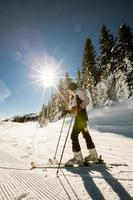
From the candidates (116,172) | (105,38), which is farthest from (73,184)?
(105,38)

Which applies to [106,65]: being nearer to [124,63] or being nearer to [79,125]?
[124,63]

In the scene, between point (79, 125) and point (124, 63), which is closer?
point (79, 125)

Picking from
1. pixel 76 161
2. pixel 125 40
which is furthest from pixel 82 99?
pixel 125 40

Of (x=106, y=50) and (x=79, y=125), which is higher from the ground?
(x=106, y=50)

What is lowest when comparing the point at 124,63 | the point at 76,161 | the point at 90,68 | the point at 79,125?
the point at 76,161

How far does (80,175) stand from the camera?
14.8ft

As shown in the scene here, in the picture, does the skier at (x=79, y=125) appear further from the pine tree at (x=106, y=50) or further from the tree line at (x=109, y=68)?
the pine tree at (x=106, y=50)

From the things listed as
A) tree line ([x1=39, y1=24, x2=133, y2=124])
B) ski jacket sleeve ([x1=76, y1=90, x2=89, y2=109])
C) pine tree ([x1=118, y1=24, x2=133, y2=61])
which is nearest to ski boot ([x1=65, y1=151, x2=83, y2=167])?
ski jacket sleeve ([x1=76, y1=90, x2=89, y2=109])

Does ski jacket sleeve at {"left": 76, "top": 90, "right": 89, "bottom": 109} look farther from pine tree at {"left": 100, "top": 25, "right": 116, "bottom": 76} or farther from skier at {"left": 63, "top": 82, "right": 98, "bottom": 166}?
pine tree at {"left": 100, "top": 25, "right": 116, "bottom": 76}

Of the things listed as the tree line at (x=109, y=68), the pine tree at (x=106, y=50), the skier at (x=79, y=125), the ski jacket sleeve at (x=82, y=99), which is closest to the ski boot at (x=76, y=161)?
the skier at (x=79, y=125)

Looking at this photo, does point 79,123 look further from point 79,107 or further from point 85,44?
point 85,44

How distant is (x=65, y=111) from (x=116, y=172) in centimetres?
232

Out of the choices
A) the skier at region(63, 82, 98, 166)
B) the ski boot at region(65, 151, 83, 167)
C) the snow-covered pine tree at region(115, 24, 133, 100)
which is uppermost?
the snow-covered pine tree at region(115, 24, 133, 100)

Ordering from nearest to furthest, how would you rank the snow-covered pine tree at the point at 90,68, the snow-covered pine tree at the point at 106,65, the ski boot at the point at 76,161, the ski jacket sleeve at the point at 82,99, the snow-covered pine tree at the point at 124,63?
the ski boot at the point at 76,161
the ski jacket sleeve at the point at 82,99
the snow-covered pine tree at the point at 124,63
the snow-covered pine tree at the point at 106,65
the snow-covered pine tree at the point at 90,68
